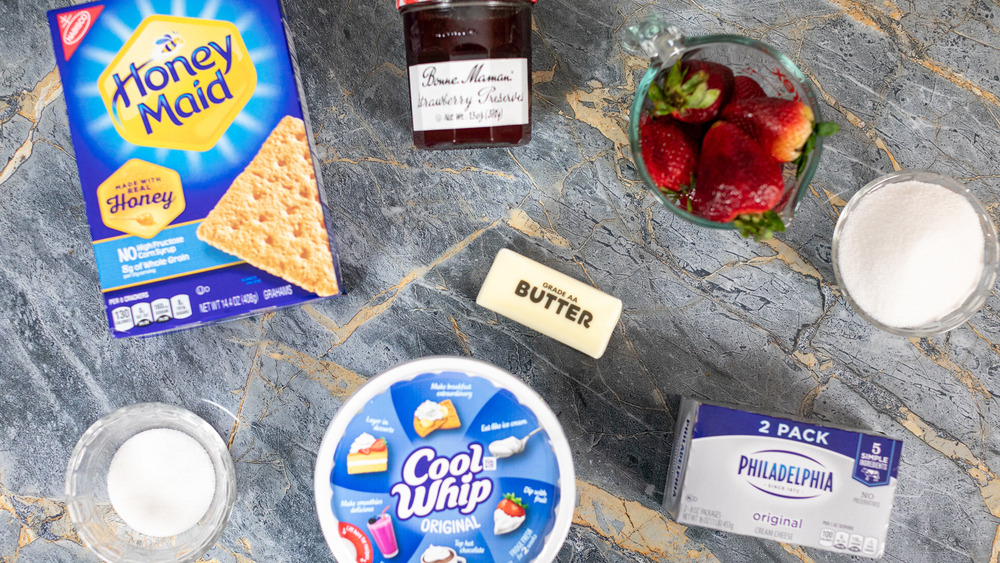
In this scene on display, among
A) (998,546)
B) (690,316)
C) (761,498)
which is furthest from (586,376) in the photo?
(998,546)

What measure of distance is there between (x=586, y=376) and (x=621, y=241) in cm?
22

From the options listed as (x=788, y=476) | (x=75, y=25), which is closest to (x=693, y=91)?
(x=788, y=476)

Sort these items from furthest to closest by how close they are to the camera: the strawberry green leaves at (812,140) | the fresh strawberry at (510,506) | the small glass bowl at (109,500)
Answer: the small glass bowl at (109,500) → the fresh strawberry at (510,506) → the strawberry green leaves at (812,140)

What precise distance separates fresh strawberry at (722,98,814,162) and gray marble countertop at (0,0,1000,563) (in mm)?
215

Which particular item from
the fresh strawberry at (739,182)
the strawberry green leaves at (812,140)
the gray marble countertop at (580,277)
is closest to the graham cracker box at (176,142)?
the gray marble countertop at (580,277)

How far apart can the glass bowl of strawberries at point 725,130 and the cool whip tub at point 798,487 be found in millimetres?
309

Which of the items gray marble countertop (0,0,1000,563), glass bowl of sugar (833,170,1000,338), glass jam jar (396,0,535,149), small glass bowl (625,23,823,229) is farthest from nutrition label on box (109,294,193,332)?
glass bowl of sugar (833,170,1000,338)

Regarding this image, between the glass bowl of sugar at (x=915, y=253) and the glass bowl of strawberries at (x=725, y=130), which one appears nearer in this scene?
the glass bowl of strawberries at (x=725, y=130)

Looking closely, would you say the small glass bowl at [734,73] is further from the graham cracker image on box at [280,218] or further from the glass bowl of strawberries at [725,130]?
the graham cracker image on box at [280,218]

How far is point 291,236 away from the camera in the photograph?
788mm

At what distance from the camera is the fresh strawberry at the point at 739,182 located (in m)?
0.66

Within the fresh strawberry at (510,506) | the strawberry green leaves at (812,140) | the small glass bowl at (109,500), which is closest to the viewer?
the strawberry green leaves at (812,140)

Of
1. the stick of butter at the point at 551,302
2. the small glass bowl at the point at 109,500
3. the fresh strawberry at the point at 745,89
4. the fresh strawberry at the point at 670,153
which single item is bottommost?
the small glass bowl at the point at 109,500

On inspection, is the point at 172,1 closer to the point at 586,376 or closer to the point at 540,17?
the point at 540,17
